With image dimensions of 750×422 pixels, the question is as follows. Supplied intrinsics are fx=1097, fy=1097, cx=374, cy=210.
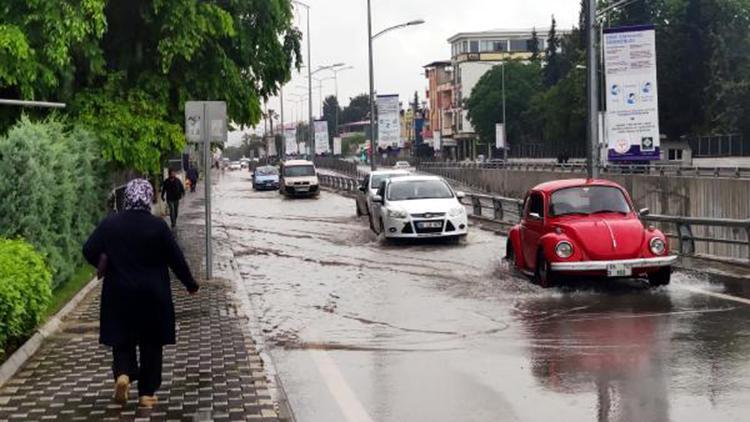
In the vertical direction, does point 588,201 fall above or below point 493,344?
above

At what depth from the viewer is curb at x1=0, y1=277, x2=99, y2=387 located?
9.62m

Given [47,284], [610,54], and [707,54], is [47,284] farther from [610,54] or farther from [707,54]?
[707,54]

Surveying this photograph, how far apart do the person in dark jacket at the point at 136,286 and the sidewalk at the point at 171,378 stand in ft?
1.16

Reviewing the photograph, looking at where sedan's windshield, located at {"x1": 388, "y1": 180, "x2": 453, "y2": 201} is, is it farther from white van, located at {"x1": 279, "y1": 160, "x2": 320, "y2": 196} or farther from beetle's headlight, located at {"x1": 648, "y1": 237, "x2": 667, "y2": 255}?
white van, located at {"x1": 279, "y1": 160, "x2": 320, "y2": 196}

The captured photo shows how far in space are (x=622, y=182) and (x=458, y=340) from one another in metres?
33.5

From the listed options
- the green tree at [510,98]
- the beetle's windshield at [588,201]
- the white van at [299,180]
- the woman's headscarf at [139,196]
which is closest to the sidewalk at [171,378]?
the woman's headscarf at [139,196]

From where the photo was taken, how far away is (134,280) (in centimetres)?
809

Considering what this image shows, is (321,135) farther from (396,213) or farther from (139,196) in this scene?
(139,196)

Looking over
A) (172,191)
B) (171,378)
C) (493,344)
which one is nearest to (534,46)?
(172,191)

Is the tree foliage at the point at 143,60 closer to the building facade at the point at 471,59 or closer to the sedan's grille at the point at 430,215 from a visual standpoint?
the sedan's grille at the point at 430,215

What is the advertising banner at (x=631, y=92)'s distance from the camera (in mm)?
26234

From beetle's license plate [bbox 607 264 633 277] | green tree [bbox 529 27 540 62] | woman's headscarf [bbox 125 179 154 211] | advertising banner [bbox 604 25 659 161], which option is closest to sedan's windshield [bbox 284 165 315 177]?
advertising banner [bbox 604 25 659 161]

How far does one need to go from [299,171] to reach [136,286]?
48.6 meters

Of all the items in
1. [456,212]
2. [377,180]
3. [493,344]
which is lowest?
[493,344]
